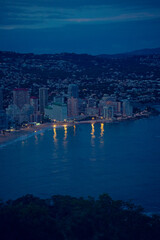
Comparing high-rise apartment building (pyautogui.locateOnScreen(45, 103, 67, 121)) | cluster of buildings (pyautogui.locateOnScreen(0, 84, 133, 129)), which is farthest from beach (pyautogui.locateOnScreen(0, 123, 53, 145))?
high-rise apartment building (pyautogui.locateOnScreen(45, 103, 67, 121))

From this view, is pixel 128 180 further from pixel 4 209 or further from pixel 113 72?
pixel 113 72

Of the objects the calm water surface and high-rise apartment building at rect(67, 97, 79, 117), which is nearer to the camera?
the calm water surface

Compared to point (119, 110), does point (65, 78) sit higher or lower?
higher

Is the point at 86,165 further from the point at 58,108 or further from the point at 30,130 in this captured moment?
the point at 58,108

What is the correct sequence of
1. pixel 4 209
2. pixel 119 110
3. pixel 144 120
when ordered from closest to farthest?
pixel 4 209 < pixel 144 120 < pixel 119 110

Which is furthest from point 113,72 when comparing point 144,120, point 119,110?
point 144,120

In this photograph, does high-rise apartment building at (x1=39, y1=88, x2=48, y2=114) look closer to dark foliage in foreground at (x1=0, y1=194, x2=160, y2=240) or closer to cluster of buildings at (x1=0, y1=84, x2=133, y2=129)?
cluster of buildings at (x1=0, y1=84, x2=133, y2=129)

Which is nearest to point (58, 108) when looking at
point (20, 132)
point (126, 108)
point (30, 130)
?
point (30, 130)

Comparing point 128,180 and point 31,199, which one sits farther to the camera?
point 128,180
